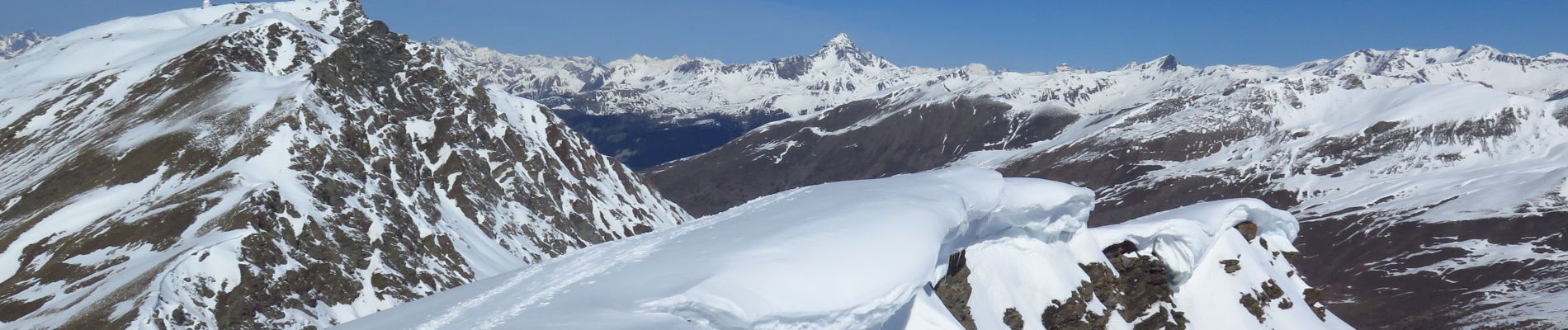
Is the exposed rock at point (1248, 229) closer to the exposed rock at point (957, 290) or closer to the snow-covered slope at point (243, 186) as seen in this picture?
the exposed rock at point (957, 290)

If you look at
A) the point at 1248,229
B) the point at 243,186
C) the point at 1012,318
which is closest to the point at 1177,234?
the point at 1248,229

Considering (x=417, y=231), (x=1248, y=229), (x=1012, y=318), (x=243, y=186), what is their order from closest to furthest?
(x=1012, y=318)
(x=1248, y=229)
(x=243, y=186)
(x=417, y=231)

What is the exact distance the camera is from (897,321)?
3316 centimetres

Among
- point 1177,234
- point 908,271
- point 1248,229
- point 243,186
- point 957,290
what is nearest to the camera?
point 908,271

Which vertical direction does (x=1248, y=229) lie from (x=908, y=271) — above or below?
below

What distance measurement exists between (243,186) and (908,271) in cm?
8576

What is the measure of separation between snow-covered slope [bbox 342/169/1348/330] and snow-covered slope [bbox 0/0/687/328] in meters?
55.9

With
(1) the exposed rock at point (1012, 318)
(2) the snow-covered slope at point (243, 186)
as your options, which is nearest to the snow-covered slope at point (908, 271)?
(1) the exposed rock at point (1012, 318)

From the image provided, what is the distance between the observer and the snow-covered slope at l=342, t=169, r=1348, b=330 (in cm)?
2770

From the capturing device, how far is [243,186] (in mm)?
98062

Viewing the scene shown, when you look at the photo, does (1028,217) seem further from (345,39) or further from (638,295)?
(345,39)

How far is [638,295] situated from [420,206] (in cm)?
12241

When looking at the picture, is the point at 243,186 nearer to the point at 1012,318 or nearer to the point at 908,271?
the point at 1012,318

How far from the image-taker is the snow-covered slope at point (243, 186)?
281 feet
